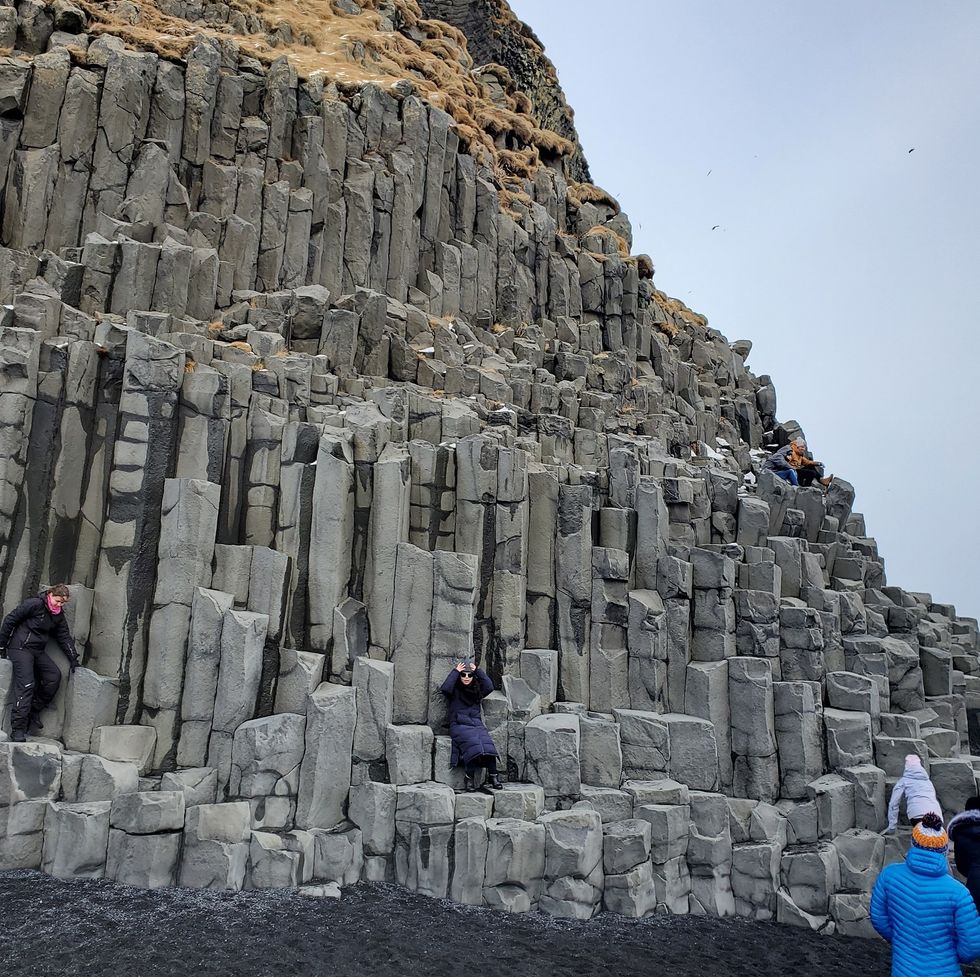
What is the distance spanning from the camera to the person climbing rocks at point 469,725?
34.1 feet

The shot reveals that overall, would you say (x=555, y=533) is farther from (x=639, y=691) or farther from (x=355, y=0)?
(x=355, y=0)

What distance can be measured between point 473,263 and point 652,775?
15424 mm

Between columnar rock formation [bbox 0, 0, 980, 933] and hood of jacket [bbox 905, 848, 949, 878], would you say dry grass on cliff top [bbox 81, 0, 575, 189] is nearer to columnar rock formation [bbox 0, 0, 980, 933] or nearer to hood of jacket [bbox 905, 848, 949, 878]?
columnar rock formation [bbox 0, 0, 980, 933]

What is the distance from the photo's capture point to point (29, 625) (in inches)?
382

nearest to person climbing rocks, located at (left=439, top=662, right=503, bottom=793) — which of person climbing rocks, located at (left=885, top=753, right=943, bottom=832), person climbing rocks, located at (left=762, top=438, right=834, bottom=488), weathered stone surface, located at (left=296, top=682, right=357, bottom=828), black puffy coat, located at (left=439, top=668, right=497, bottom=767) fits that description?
black puffy coat, located at (left=439, top=668, right=497, bottom=767)

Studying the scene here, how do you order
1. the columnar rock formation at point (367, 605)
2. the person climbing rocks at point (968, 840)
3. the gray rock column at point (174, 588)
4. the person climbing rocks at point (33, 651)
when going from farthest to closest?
the gray rock column at point (174, 588) < the columnar rock formation at point (367, 605) < the person climbing rocks at point (33, 651) < the person climbing rocks at point (968, 840)

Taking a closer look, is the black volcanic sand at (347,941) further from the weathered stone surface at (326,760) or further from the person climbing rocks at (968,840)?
the person climbing rocks at (968,840)

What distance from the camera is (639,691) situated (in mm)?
12273

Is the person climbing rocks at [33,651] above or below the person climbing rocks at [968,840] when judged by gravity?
above

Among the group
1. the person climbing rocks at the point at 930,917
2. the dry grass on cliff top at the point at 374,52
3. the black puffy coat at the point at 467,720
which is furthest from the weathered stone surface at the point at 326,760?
the dry grass on cliff top at the point at 374,52

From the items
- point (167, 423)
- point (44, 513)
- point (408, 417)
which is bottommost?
point (44, 513)

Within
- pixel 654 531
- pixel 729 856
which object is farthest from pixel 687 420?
pixel 729 856

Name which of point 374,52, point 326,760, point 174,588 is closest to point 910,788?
point 326,760

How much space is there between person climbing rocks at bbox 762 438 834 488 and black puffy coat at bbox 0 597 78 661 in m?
16.3
